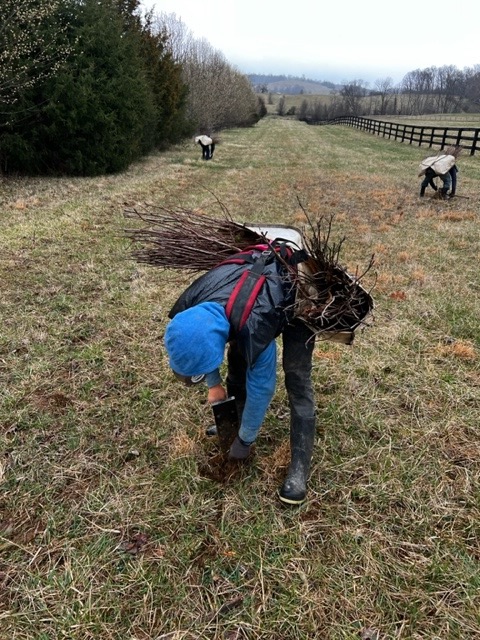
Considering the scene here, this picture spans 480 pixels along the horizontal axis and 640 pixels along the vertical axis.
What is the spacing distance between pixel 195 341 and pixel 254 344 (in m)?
0.35

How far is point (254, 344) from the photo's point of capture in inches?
81.8

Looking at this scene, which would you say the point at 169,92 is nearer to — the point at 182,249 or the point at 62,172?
the point at 62,172

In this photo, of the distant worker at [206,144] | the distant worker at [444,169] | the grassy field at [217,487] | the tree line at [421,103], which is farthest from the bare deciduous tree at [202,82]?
the tree line at [421,103]

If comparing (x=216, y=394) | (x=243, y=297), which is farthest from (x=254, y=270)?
(x=216, y=394)

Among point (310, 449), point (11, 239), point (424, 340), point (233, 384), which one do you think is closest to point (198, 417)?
point (233, 384)

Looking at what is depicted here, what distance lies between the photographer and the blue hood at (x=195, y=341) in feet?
6.04

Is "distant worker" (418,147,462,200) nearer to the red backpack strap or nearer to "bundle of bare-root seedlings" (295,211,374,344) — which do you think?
"bundle of bare-root seedlings" (295,211,374,344)

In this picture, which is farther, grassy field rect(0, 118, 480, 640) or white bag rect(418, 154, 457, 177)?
white bag rect(418, 154, 457, 177)

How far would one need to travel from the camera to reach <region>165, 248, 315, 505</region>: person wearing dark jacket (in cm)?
187

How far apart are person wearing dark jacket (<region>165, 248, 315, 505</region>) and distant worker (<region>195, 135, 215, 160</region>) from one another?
18019 mm

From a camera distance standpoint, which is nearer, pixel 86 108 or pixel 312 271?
pixel 312 271

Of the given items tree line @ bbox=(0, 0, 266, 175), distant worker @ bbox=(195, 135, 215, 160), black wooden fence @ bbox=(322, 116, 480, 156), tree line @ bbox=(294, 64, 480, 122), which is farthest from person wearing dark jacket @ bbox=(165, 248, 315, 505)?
tree line @ bbox=(294, 64, 480, 122)

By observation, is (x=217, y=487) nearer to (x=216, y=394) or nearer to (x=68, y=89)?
(x=216, y=394)

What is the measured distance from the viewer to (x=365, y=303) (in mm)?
2217
